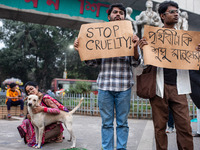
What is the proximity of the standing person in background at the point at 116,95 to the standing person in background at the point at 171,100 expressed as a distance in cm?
38

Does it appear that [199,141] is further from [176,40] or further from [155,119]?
[176,40]

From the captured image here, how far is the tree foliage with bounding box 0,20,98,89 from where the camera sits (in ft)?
101

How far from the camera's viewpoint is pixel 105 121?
2.84 m

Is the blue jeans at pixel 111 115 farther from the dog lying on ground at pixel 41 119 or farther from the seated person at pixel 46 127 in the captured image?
the seated person at pixel 46 127

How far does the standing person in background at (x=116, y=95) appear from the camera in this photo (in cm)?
281

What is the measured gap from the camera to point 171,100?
2596 millimetres

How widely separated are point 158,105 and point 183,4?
10.9 metres

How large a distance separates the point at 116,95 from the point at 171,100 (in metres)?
0.72

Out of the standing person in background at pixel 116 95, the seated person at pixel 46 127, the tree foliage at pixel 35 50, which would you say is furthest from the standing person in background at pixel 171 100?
the tree foliage at pixel 35 50

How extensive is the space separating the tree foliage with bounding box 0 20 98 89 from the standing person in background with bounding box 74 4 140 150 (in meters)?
28.2

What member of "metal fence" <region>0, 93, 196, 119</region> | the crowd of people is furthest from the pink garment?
"metal fence" <region>0, 93, 196, 119</region>

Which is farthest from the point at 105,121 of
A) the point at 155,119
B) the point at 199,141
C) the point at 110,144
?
the point at 199,141

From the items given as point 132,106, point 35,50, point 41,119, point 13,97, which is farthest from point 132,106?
point 35,50

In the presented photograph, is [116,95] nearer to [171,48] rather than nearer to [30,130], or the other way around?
[171,48]
